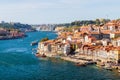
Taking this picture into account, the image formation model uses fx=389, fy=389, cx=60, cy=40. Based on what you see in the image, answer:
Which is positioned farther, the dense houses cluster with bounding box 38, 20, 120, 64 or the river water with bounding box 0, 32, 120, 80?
the dense houses cluster with bounding box 38, 20, 120, 64

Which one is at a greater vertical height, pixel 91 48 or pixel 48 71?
pixel 91 48

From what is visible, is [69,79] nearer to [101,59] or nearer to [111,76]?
[111,76]

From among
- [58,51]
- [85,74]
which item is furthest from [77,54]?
[85,74]

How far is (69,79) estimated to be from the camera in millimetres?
29016

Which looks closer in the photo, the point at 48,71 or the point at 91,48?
the point at 48,71

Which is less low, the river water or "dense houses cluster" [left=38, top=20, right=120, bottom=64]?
"dense houses cluster" [left=38, top=20, right=120, bottom=64]

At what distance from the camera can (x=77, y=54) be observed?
1672 inches

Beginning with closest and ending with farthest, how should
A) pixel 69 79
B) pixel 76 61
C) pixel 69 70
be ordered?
pixel 69 79
pixel 69 70
pixel 76 61

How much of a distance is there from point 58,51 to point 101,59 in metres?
8.89

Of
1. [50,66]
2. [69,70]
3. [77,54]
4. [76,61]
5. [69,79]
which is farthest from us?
[77,54]

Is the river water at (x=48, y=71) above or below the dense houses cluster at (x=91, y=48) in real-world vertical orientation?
below

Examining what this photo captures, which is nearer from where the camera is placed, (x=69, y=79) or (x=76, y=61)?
(x=69, y=79)

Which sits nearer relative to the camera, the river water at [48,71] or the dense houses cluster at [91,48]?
the river water at [48,71]

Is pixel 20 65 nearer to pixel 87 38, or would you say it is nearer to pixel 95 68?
pixel 95 68
